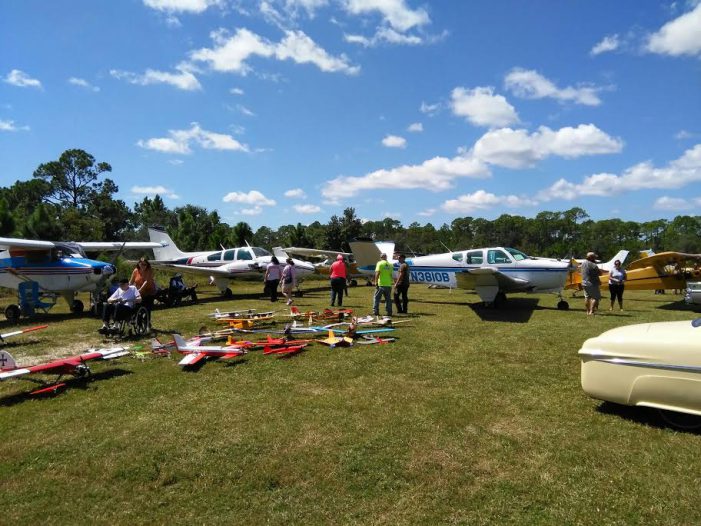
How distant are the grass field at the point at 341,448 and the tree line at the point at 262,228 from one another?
10.0 m

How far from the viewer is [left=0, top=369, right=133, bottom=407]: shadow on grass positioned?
204 inches

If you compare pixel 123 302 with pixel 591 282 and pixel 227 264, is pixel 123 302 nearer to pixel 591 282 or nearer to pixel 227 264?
pixel 227 264

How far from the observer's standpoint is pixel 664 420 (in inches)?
160

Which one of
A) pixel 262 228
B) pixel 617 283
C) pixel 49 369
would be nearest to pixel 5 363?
pixel 49 369

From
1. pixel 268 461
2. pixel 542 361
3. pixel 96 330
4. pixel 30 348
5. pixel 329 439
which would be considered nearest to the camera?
pixel 268 461

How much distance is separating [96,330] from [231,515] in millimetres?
8614

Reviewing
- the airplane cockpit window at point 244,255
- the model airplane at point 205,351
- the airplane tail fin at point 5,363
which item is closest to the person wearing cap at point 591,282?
the model airplane at point 205,351

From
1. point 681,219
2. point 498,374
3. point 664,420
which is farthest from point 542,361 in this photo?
point 681,219

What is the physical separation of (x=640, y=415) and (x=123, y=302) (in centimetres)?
851

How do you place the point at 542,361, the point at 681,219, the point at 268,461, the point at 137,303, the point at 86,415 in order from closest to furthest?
the point at 268,461 < the point at 86,415 < the point at 542,361 < the point at 137,303 < the point at 681,219

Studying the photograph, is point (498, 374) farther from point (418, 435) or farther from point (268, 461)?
point (268, 461)

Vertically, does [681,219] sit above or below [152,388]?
above

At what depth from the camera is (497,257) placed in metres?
13.5

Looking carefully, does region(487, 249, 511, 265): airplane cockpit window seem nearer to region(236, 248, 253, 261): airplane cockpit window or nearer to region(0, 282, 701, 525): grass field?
region(0, 282, 701, 525): grass field
